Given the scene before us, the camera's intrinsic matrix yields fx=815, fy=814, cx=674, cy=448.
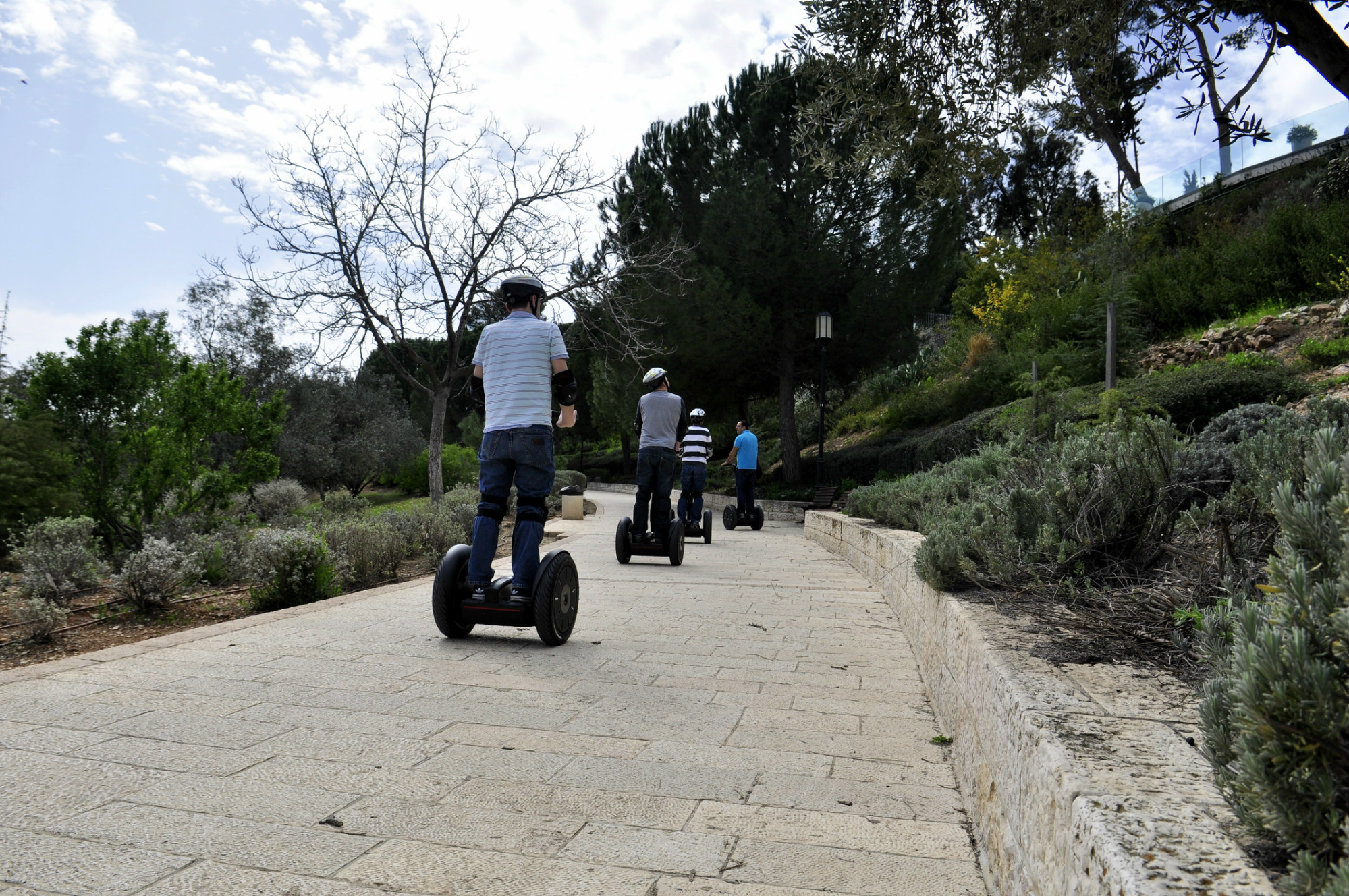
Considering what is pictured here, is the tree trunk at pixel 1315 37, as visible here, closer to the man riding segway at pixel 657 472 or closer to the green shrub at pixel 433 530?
the man riding segway at pixel 657 472

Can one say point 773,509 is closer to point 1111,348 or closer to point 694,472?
point 694,472

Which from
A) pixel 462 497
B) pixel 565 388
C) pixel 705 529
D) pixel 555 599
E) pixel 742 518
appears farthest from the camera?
pixel 462 497

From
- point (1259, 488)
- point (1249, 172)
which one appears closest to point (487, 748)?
point (1259, 488)

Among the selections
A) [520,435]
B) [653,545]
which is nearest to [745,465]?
[653,545]

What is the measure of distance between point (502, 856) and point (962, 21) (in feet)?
25.2

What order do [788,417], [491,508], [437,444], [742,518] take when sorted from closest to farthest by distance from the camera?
[491,508]
[742,518]
[437,444]
[788,417]

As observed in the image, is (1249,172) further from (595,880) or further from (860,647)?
(595,880)

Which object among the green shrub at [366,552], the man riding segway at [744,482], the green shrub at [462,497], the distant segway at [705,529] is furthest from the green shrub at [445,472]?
the green shrub at [366,552]

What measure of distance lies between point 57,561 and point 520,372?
13.1 feet

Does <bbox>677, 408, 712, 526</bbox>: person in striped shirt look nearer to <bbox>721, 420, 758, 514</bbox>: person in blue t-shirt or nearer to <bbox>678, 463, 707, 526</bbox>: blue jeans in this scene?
<bbox>678, 463, 707, 526</bbox>: blue jeans

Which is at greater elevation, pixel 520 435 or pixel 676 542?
pixel 520 435

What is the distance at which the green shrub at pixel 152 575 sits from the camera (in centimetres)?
574

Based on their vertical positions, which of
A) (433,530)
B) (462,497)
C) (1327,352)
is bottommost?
(433,530)

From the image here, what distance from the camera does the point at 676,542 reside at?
29.0ft
